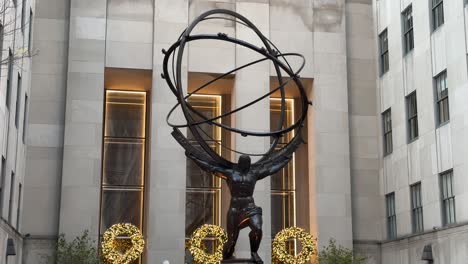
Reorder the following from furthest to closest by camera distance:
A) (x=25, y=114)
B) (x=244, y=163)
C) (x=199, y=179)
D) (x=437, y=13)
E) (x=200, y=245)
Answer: (x=199, y=179) < (x=200, y=245) < (x=25, y=114) < (x=437, y=13) < (x=244, y=163)

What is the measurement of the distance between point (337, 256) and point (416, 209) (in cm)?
362

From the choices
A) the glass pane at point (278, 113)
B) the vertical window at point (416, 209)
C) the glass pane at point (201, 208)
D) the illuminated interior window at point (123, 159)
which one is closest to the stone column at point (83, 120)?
the illuminated interior window at point (123, 159)

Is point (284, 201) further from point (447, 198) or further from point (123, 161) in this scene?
point (447, 198)

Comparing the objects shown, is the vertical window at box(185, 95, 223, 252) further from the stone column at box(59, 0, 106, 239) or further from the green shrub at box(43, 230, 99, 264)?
the green shrub at box(43, 230, 99, 264)

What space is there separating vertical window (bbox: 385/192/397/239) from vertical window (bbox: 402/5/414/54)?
6.24m

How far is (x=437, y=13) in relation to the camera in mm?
26234

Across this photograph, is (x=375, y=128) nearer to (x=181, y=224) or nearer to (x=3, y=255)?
Result: (x=181, y=224)

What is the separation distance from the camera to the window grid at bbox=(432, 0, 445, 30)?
25.8m

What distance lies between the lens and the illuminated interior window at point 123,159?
3359 cm

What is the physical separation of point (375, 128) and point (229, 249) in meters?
15.7

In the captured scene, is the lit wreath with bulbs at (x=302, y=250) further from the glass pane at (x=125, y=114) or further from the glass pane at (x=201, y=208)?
the glass pane at (x=125, y=114)

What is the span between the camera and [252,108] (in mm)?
31156

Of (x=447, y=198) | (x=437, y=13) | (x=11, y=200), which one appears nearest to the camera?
(x=447, y=198)

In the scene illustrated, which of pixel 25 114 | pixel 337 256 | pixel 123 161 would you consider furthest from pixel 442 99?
pixel 25 114
